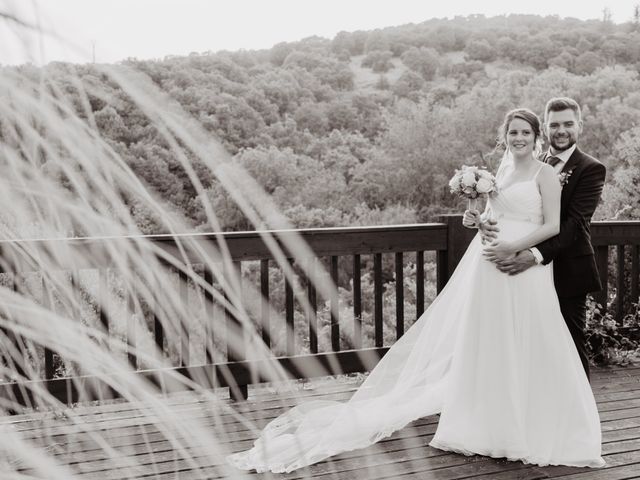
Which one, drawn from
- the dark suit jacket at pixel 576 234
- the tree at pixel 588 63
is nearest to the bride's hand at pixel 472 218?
the dark suit jacket at pixel 576 234

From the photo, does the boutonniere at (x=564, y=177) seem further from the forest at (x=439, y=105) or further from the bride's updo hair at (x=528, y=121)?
the forest at (x=439, y=105)

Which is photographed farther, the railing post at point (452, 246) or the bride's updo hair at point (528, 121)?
the railing post at point (452, 246)

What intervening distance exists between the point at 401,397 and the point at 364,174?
2339 centimetres

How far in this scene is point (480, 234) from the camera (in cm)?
321

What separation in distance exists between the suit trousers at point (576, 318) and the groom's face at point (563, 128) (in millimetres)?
704

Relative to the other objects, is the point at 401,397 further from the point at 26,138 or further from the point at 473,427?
the point at 26,138

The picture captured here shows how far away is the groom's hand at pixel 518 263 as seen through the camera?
3.03 metres

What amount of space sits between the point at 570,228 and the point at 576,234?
5cm

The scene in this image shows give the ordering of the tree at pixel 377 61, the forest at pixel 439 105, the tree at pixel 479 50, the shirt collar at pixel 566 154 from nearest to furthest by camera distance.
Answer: the shirt collar at pixel 566 154 < the forest at pixel 439 105 < the tree at pixel 377 61 < the tree at pixel 479 50

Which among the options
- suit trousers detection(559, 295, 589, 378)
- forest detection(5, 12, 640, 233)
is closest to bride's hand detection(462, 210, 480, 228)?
suit trousers detection(559, 295, 589, 378)

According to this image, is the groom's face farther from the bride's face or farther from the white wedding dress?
the white wedding dress

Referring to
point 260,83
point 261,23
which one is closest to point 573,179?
point 260,83

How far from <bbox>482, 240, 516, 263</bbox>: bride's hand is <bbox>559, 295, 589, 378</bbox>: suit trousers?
14.8 inches

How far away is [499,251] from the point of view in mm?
3061
